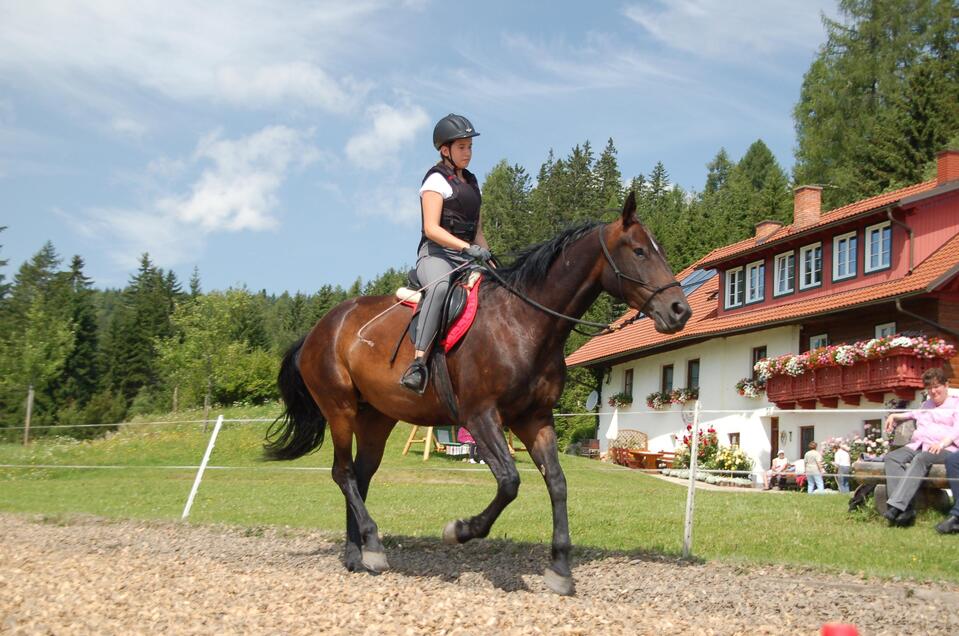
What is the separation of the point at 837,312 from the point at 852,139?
1032 inches

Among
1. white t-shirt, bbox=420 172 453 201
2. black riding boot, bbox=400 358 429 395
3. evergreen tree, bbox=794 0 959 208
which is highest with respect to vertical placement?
evergreen tree, bbox=794 0 959 208

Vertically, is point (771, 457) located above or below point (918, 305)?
below

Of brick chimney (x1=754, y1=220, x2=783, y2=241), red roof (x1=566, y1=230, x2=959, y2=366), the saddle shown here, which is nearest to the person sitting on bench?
the saddle

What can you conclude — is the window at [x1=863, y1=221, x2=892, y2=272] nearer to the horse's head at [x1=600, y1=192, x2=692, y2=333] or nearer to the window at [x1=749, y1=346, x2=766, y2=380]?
the window at [x1=749, y1=346, x2=766, y2=380]

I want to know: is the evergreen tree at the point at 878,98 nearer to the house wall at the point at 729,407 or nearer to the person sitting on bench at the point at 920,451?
the house wall at the point at 729,407

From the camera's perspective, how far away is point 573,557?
822 cm

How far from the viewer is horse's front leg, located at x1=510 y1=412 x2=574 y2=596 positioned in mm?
6609

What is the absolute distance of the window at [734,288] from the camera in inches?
1369

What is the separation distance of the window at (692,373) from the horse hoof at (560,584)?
1191 inches

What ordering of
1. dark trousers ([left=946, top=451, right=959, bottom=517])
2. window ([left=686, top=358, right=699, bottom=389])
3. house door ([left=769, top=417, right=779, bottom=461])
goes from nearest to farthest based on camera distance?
dark trousers ([left=946, top=451, right=959, bottom=517]), house door ([left=769, top=417, right=779, bottom=461]), window ([left=686, top=358, right=699, bottom=389])

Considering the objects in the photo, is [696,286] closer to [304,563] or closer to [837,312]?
[837,312]

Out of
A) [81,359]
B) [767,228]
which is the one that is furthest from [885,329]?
[81,359]

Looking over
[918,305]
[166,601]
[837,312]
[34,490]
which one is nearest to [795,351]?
[837,312]

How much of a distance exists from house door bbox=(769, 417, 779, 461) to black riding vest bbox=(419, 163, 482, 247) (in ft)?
84.0
